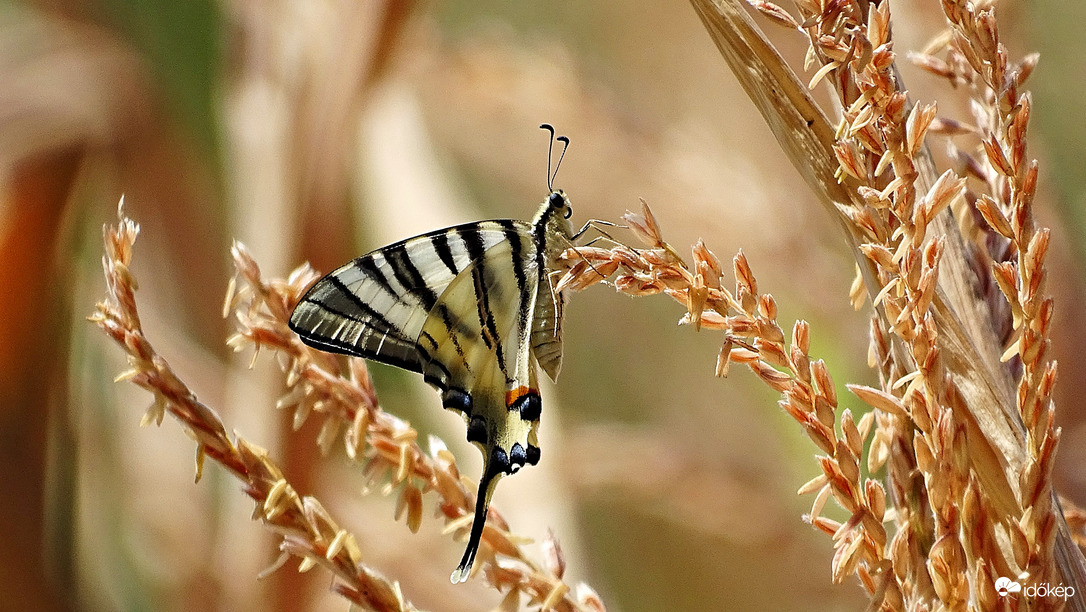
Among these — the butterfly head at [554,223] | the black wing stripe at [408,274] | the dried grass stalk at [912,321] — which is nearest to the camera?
the dried grass stalk at [912,321]

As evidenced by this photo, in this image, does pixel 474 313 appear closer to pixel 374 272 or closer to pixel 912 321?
pixel 374 272

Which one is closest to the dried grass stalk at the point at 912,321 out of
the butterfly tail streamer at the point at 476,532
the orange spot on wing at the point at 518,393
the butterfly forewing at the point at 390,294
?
the butterfly tail streamer at the point at 476,532

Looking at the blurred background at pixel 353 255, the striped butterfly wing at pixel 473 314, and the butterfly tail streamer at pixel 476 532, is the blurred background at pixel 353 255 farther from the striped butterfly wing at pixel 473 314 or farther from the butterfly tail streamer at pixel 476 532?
the butterfly tail streamer at pixel 476 532

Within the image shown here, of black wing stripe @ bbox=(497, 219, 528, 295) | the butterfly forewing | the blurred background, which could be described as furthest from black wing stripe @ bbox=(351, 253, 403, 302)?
the blurred background

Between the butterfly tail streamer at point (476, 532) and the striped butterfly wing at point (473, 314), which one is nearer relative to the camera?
the butterfly tail streamer at point (476, 532)

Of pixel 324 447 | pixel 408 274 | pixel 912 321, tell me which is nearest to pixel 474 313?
pixel 408 274

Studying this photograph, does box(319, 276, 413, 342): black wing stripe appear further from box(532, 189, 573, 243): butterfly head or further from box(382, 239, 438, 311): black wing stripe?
box(532, 189, 573, 243): butterfly head

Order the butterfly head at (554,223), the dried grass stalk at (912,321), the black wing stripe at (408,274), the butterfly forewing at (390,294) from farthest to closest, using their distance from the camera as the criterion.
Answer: the butterfly head at (554,223) < the black wing stripe at (408,274) < the butterfly forewing at (390,294) < the dried grass stalk at (912,321)
